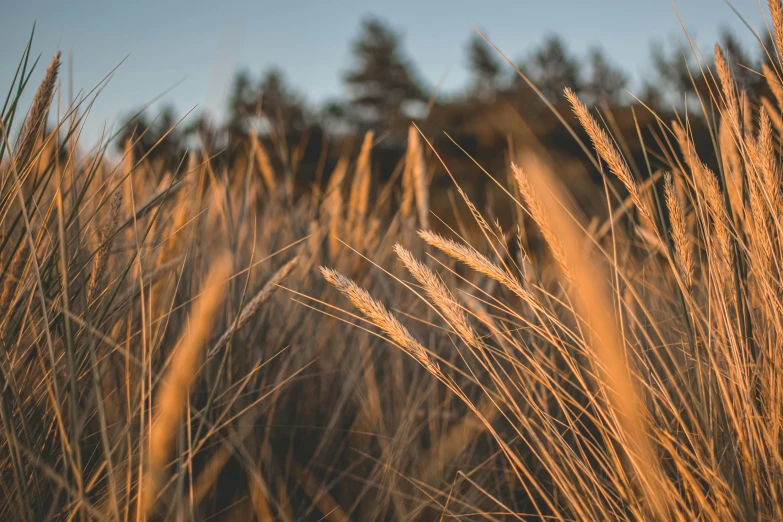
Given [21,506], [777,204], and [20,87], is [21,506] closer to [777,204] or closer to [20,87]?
[20,87]

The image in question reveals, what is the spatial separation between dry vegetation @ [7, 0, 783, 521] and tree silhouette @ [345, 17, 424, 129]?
122 feet

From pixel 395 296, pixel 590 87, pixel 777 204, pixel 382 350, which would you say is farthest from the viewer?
pixel 590 87

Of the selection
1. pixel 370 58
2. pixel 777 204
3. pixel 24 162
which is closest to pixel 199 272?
pixel 24 162

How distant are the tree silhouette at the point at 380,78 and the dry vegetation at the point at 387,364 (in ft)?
122

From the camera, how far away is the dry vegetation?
0.66 meters

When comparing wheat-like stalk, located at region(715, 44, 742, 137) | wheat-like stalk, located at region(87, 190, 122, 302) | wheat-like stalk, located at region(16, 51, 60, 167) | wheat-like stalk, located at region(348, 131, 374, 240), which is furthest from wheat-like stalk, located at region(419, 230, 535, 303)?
wheat-like stalk, located at region(348, 131, 374, 240)

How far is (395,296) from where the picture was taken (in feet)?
6.07

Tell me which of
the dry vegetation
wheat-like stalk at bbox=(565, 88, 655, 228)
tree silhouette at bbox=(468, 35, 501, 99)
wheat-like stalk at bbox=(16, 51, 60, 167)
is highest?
tree silhouette at bbox=(468, 35, 501, 99)

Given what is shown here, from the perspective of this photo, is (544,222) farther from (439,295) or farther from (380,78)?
(380,78)

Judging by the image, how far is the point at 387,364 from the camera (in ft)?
5.20

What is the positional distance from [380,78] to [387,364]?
3885 cm

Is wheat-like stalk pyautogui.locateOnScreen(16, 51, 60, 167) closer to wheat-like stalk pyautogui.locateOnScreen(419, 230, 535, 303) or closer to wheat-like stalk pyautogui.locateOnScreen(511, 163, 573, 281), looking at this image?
wheat-like stalk pyautogui.locateOnScreen(419, 230, 535, 303)

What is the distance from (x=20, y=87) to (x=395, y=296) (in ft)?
4.12

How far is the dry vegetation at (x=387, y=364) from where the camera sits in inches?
26.0
